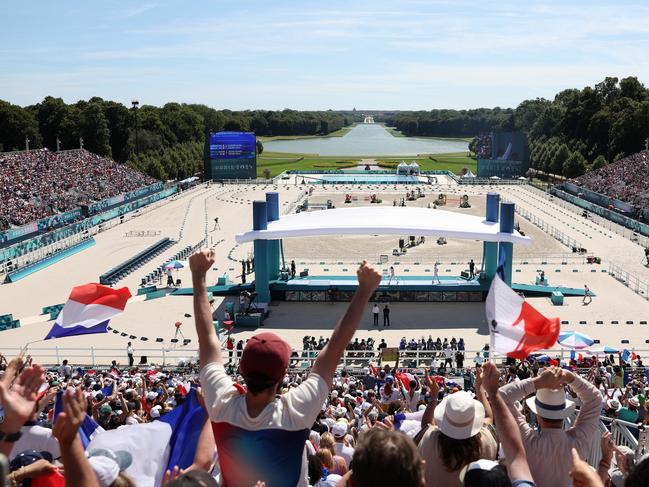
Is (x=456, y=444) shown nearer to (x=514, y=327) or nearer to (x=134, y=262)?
(x=514, y=327)

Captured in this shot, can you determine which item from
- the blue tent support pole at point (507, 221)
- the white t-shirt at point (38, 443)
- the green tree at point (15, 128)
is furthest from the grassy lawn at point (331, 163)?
the white t-shirt at point (38, 443)

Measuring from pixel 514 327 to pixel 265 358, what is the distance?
6128 mm

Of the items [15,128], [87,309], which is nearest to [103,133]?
[15,128]

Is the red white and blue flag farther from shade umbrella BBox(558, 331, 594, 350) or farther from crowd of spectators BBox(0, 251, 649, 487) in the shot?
shade umbrella BBox(558, 331, 594, 350)

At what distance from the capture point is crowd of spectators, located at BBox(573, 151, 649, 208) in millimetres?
57500

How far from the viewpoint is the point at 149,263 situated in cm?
3925

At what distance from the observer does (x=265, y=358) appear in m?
3.88

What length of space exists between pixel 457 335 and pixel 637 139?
216 feet

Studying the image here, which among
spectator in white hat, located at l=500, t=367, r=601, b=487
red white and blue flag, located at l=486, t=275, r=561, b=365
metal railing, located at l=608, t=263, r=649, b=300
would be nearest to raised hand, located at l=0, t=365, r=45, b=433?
spectator in white hat, located at l=500, t=367, r=601, b=487

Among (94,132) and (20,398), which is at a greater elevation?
(20,398)

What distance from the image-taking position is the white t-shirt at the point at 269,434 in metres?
3.86

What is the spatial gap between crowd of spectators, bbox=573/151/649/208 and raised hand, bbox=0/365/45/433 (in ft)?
182

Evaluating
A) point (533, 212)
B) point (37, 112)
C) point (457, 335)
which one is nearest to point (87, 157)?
point (37, 112)

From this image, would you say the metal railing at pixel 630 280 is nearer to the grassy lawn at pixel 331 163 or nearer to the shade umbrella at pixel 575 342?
the shade umbrella at pixel 575 342
